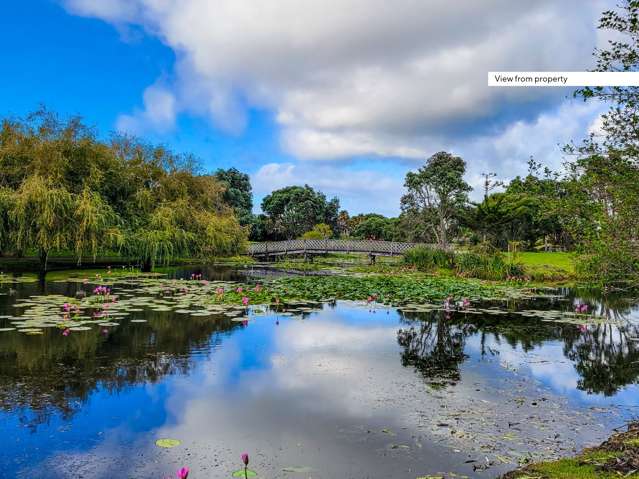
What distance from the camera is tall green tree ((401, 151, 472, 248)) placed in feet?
133

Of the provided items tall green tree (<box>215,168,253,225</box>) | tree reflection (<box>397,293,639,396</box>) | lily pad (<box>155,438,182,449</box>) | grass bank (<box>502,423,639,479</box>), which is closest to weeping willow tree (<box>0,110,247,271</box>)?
tree reflection (<box>397,293,639,396</box>)

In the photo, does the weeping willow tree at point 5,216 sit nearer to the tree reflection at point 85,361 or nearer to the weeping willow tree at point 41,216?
the weeping willow tree at point 41,216

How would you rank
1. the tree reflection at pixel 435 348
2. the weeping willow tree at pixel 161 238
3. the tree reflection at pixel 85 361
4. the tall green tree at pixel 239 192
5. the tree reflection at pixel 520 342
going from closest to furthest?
the tree reflection at pixel 85 361 < the tree reflection at pixel 435 348 < the tree reflection at pixel 520 342 < the weeping willow tree at pixel 161 238 < the tall green tree at pixel 239 192

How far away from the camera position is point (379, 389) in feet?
19.5

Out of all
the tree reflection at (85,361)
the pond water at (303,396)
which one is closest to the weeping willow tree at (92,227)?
the pond water at (303,396)

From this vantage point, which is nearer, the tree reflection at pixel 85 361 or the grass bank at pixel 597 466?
the grass bank at pixel 597 466

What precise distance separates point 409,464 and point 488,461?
68 centimetres

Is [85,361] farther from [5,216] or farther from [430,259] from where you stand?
[430,259]

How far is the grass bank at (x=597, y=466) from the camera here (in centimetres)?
322

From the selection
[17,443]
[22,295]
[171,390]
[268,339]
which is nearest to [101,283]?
[22,295]

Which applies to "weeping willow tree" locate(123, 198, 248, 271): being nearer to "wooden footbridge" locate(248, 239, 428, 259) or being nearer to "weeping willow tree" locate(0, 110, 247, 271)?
"weeping willow tree" locate(0, 110, 247, 271)

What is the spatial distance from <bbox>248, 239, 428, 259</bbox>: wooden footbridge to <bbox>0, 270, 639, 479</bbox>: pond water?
2318 centimetres

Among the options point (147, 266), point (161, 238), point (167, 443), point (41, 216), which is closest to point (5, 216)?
point (41, 216)

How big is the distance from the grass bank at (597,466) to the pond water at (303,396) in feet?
1.22
